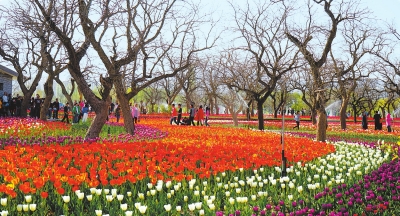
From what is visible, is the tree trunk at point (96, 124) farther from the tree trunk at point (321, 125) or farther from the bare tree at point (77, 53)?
the tree trunk at point (321, 125)

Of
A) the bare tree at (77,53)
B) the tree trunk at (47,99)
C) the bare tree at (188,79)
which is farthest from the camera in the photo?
the bare tree at (188,79)

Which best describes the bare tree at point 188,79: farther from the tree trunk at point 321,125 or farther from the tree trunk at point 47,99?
the tree trunk at point 321,125

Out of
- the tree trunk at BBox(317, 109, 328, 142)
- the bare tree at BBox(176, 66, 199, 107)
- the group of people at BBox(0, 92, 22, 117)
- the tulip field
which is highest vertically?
the bare tree at BBox(176, 66, 199, 107)

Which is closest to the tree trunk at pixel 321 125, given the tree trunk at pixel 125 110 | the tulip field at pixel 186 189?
the tulip field at pixel 186 189

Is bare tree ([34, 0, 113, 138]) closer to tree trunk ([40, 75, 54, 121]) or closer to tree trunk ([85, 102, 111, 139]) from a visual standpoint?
tree trunk ([85, 102, 111, 139])

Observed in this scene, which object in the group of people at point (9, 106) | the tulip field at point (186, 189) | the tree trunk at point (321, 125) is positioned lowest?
the tulip field at point (186, 189)


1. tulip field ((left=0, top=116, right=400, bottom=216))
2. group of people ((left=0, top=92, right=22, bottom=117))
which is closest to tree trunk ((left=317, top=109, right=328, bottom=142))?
tulip field ((left=0, top=116, right=400, bottom=216))

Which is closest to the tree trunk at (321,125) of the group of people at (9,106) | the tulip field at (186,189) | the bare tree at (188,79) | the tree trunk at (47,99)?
the tulip field at (186,189)

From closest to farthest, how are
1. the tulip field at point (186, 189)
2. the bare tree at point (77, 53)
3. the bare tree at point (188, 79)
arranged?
the tulip field at point (186, 189), the bare tree at point (77, 53), the bare tree at point (188, 79)

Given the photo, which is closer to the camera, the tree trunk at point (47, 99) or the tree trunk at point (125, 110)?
the tree trunk at point (125, 110)

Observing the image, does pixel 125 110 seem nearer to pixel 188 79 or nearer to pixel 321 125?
pixel 321 125

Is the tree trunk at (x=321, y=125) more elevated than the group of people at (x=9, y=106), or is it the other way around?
the group of people at (x=9, y=106)

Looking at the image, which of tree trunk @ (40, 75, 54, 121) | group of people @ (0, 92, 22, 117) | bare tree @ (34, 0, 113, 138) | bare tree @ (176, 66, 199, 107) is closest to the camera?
bare tree @ (34, 0, 113, 138)

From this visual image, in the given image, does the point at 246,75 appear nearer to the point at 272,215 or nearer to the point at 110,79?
the point at 110,79
